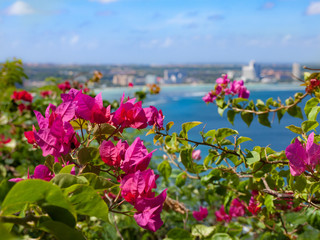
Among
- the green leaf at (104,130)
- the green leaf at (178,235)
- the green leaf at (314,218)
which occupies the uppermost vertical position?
the green leaf at (104,130)

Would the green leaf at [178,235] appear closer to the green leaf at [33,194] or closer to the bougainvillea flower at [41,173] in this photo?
the bougainvillea flower at [41,173]

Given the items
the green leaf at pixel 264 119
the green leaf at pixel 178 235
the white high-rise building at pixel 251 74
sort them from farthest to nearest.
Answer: the white high-rise building at pixel 251 74 < the green leaf at pixel 264 119 < the green leaf at pixel 178 235

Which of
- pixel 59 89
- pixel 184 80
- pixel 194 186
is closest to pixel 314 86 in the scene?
pixel 194 186

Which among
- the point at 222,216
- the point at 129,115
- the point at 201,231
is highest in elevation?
the point at 129,115

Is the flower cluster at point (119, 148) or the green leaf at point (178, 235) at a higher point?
the flower cluster at point (119, 148)

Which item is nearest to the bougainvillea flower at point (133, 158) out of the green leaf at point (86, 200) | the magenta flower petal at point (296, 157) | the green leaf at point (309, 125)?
the green leaf at point (86, 200)

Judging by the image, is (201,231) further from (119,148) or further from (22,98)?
(22,98)

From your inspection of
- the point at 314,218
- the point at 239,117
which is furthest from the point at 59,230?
the point at 239,117
